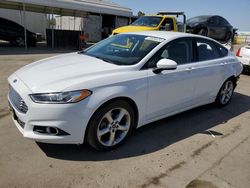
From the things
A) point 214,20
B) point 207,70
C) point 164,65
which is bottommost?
point 207,70

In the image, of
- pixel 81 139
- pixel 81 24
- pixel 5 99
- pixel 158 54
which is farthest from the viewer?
pixel 81 24

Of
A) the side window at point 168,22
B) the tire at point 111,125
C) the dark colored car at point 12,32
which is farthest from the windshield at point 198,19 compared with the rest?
the tire at point 111,125

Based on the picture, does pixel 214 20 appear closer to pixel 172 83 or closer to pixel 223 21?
pixel 223 21

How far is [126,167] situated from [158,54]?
5.63 ft

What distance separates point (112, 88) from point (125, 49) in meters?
1.05

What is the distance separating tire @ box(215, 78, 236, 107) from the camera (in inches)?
217

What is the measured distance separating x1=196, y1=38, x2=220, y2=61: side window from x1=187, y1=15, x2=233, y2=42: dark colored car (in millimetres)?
8431

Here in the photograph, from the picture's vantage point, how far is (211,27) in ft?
44.0

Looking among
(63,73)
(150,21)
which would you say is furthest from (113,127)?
(150,21)

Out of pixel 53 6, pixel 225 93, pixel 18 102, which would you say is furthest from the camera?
pixel 53 6

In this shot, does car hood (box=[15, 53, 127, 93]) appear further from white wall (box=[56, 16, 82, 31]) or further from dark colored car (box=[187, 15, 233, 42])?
white wall (box=[56, 16, 82, 31])

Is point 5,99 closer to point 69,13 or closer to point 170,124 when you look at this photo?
point 170,124

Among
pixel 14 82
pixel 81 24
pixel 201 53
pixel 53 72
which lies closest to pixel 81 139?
pixel 53 72

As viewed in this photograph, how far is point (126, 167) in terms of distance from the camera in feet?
10.6
